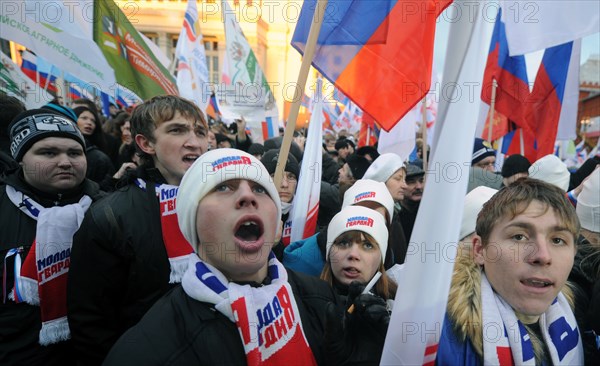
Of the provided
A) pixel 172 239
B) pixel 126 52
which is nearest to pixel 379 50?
pixel 172 239

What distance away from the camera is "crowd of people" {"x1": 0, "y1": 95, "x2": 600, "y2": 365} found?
4.18 ft

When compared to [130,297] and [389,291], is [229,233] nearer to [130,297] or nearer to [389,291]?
[130,297]

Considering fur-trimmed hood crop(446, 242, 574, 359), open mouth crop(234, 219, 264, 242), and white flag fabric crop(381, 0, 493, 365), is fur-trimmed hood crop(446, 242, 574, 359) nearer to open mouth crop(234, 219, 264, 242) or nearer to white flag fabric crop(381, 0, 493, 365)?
white flag fabric crop(381, 0, 493, 365)

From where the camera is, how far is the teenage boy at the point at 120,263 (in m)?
1.83

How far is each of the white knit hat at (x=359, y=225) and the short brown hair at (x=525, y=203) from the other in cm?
83

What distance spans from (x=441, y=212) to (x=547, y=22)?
2.81 metres

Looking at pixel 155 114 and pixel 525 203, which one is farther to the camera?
pixel 155 114

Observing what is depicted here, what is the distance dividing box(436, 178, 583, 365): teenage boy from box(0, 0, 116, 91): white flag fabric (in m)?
3.43

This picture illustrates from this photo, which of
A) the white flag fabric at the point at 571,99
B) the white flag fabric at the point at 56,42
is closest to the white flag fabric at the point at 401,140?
the white flag fabric at the point at 571,99

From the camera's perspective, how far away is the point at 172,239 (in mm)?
1881

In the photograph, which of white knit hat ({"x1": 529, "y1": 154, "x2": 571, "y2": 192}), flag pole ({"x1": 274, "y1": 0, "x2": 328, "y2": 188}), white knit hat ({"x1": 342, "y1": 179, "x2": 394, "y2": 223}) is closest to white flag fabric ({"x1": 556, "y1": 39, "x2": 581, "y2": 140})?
white knit hat ({"x1": 529, "y1": 154, "x2": 571, "y2": 192})

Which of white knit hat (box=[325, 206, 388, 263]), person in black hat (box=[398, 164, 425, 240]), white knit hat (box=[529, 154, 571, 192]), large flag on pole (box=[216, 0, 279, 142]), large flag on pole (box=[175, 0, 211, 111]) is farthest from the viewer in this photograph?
large flag on pole (box=[216, 0, 279, 142])

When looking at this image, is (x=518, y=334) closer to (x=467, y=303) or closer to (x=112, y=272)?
(x=467, y=303)

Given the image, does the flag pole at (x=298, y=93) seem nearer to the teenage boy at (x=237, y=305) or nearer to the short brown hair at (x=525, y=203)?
the teenage boy at (x=237, y=305)
